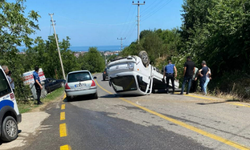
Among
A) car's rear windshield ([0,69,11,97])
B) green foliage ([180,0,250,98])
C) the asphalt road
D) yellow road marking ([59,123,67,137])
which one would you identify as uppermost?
green foliage ([180,0,250,98])

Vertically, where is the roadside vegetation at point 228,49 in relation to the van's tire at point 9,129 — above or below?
above

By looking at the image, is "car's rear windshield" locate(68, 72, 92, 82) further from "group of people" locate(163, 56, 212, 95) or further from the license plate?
"group of people" locate(163, 56, 212, 95)

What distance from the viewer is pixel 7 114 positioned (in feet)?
18.8

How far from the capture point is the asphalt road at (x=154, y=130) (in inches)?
180

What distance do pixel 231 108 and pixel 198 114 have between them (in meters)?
1.36

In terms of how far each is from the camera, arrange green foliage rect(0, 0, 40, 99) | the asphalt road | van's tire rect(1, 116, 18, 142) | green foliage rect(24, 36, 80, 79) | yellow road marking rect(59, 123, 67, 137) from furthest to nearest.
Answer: green foliage rect(24, 36, 80, 79) < green foliage rect(0, 0, 40, 99) < yellow road marking rect(59, 123, 67, 137) < van's tire rect(1, 116, 18, 142) < the asphalt road

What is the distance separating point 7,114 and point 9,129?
405mm

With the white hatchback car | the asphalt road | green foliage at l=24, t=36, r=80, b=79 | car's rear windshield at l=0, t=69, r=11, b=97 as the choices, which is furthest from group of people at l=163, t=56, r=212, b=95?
green foliage at l=24, t=36, r=80, b=79

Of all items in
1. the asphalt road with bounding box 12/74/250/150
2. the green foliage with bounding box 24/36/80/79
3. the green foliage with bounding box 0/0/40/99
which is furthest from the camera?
the green foliage with bounding box 24/36/80/79

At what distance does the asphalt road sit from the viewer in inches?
180

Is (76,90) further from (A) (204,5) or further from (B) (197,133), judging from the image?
(A) (204,5)

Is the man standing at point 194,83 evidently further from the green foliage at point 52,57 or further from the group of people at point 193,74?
the green foliage at point 52,57

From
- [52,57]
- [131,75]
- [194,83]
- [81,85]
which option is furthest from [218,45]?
[52,57]

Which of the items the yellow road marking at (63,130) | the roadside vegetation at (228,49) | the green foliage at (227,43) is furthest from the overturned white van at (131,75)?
the yellow road marking at (63,130)
